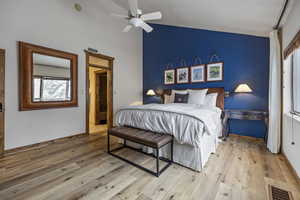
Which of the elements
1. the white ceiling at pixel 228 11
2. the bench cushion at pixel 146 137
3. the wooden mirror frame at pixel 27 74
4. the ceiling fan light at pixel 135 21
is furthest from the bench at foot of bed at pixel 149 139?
the white ceiling at pixel 228 11

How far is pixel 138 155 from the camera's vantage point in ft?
8.16

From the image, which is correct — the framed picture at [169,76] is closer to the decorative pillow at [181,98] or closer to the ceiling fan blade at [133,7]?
the decorative pillow at [181,98]

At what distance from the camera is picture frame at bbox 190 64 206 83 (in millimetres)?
4141

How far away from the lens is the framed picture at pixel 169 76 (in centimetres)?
476

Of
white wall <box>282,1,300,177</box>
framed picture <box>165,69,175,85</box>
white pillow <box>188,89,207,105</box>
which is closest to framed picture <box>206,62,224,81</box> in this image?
white pillow <box>188,89,207,105</box>

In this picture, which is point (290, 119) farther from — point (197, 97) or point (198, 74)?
point (198, 74)

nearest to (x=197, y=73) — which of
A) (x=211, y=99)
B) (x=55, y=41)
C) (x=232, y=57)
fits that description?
(x=232, y=57)

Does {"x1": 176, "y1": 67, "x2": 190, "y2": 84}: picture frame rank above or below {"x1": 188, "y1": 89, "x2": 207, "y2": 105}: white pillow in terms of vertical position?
above

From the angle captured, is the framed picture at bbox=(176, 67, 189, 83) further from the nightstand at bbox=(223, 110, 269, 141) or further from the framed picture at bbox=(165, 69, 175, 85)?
the nightstand at bbox=(223, 110, 269, 141)

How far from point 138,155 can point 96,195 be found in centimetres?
105

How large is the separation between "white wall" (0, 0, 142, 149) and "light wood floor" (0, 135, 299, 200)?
→ 1.76 feet

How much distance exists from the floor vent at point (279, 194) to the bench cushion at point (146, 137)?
1.27 meters

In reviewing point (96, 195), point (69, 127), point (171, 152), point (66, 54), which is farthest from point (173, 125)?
point (66, 54)

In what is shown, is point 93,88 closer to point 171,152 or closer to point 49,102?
point 49,102
